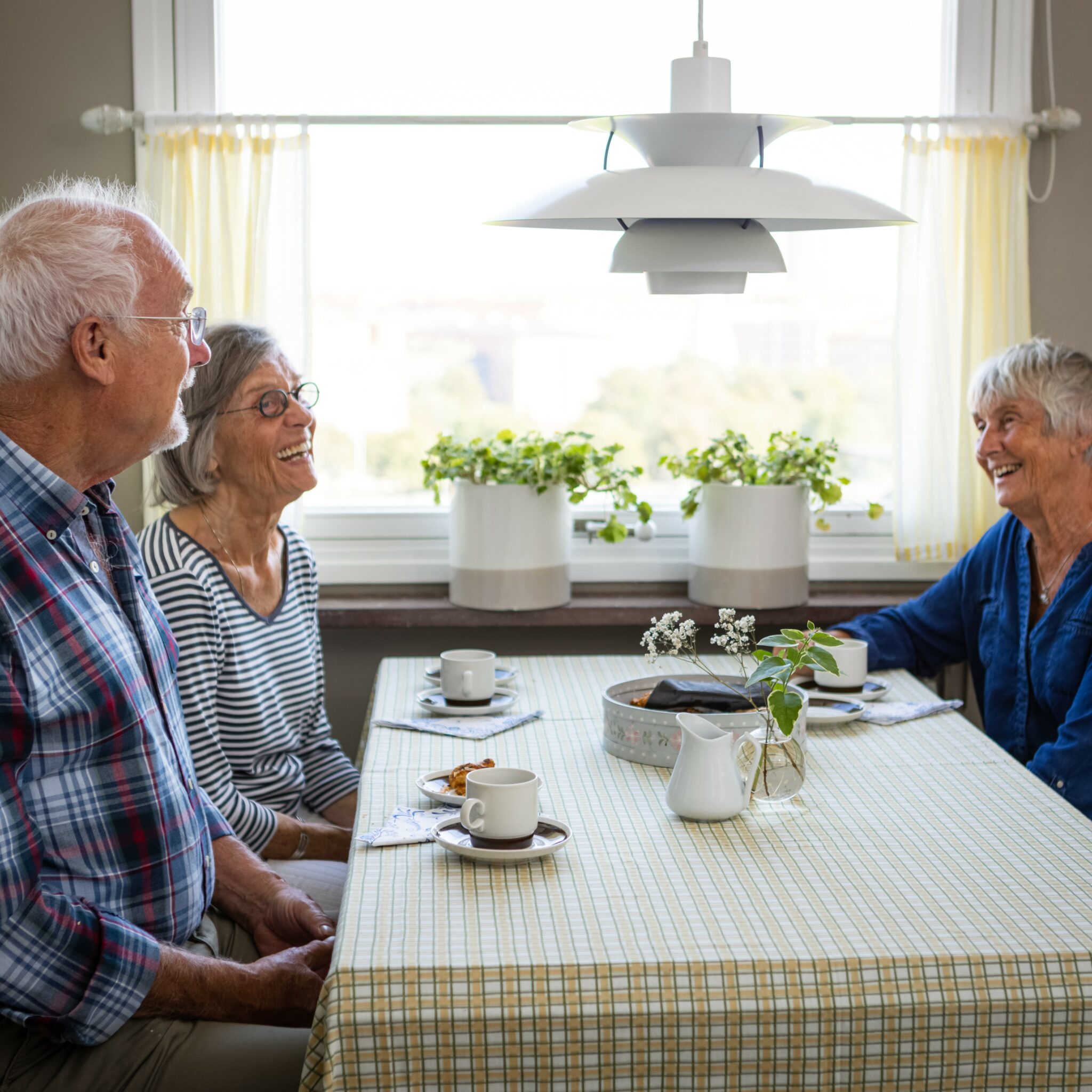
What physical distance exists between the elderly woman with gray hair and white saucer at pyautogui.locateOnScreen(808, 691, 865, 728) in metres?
0.78

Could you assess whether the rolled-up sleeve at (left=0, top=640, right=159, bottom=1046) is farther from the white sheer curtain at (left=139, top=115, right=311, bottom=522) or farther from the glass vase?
the white sheer curtain at (left=139, top=115, right=311, bottom=522)

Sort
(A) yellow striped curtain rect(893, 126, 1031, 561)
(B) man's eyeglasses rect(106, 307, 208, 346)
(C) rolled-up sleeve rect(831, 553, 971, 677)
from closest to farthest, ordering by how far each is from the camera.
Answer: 1. (B) man's eyeglasses rect(106, 307, 208, 346)
2. (C) rolled-up sleeve rect(831, 553, 971, 677)
3. (A) yellow striped curtain rect(893, 126, 1031, 561)

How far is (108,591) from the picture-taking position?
1.42 metres

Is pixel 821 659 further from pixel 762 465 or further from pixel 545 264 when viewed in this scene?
pixel 545 264

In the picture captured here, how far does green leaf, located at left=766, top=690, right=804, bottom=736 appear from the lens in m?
1.43

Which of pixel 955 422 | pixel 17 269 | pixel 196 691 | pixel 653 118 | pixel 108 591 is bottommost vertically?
pixel 196 691

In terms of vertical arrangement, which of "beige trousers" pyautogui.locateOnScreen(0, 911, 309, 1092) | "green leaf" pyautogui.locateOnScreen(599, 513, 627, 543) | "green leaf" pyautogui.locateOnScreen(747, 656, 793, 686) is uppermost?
"green leaf" pyautogui.locateOnScreen(599, 513, 627, 543)

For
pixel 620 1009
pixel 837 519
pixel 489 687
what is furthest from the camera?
pixel 837 519

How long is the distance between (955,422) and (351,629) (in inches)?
58.7

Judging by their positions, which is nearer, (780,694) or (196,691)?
(780,694)

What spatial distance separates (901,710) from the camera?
77.4 inches

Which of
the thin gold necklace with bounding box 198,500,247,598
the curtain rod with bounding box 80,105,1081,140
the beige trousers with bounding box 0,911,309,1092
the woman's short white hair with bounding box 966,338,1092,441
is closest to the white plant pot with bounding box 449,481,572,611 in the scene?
the thin gold necklace with bounding box 198,500,247,598

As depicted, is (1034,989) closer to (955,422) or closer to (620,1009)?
(620,1009)

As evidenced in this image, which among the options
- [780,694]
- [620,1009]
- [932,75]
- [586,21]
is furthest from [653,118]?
[932,75]
